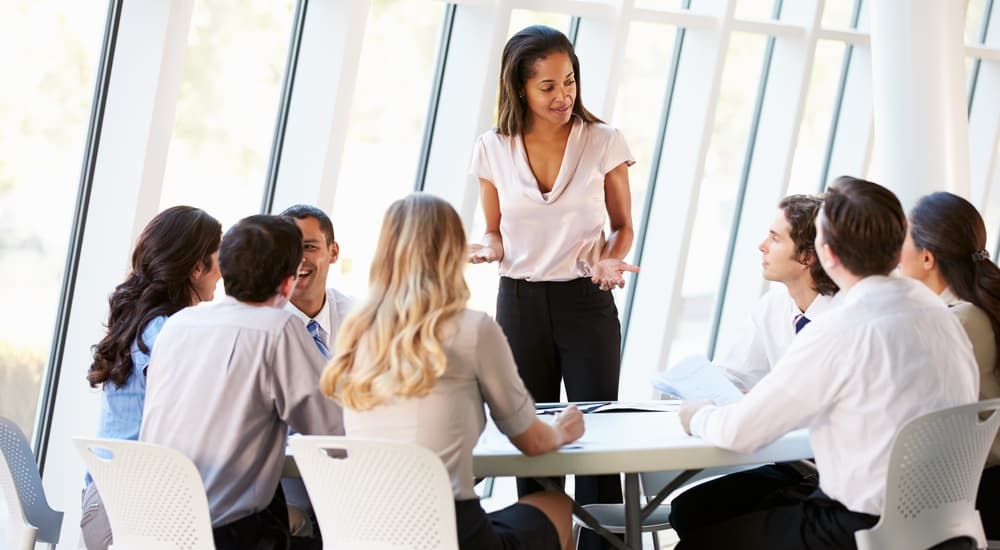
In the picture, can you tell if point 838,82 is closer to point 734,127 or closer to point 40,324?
point 734,127

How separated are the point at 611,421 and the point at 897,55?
373 centimetres

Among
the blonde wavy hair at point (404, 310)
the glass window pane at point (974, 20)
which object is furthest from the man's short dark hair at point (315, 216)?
the glass window pane at point (974, 20)

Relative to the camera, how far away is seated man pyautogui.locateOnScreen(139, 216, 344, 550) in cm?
303

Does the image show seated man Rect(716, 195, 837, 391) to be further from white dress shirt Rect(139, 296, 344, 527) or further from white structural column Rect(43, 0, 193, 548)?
white structural column Rect(43, 0, 193, 548)

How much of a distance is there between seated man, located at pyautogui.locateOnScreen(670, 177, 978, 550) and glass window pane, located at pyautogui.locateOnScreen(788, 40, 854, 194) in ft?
16.8

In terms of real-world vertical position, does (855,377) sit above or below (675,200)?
below

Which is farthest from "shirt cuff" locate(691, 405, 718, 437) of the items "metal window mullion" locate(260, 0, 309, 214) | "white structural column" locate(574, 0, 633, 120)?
"white structural column" locate(574, 0, 633, 120)

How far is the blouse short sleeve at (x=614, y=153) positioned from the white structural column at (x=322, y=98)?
171 centimetres

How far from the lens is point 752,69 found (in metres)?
7.78

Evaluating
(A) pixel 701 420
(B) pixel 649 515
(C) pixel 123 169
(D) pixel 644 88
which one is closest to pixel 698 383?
(A) pixel 701 420

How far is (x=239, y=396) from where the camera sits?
302 cm

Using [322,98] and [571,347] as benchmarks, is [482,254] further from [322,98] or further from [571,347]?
[322,98]

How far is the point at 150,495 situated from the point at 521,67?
1.99 m

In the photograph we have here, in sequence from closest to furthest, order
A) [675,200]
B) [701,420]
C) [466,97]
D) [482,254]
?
1. [701,420]
2. [482,254]
3. [466,97]
4. [675,200]
